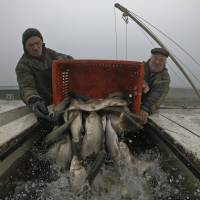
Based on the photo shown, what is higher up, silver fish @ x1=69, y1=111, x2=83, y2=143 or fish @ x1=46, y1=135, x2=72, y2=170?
silver fish @ x1=69, y1=111, x2=83, y2=143

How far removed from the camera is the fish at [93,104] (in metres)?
4.14

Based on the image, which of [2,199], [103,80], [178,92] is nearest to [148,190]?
[2,199]

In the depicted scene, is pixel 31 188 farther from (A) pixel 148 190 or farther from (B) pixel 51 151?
(A) pixel 148 190

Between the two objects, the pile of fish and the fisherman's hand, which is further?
the fisherman's hand

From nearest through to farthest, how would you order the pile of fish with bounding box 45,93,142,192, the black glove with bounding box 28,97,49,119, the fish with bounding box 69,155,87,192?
the fish with bounding box 69,155,87,192
the pile of fish with bounding box 45,93,142,192
the black glove with bounding box 28,97,49,119

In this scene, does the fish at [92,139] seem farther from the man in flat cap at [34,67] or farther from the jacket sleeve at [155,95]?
the man in flat cap at [34,67]

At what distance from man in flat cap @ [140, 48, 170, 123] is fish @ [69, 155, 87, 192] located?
7.61 ft

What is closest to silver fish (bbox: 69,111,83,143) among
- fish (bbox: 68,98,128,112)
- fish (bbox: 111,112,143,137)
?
fish (bbox: 68,98,128,112)

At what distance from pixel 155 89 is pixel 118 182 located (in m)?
2.59

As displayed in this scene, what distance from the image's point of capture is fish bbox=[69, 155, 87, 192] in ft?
10.1

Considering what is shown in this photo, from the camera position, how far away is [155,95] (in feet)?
18.2

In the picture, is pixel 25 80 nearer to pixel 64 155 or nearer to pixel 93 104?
pixel 93 104

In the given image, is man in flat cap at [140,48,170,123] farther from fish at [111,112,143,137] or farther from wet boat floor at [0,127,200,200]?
wet boat floor at [0,127,200,200]

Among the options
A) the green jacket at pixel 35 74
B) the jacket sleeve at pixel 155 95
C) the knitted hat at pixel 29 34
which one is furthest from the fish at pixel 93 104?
the knitted hat at pixel 29 34
